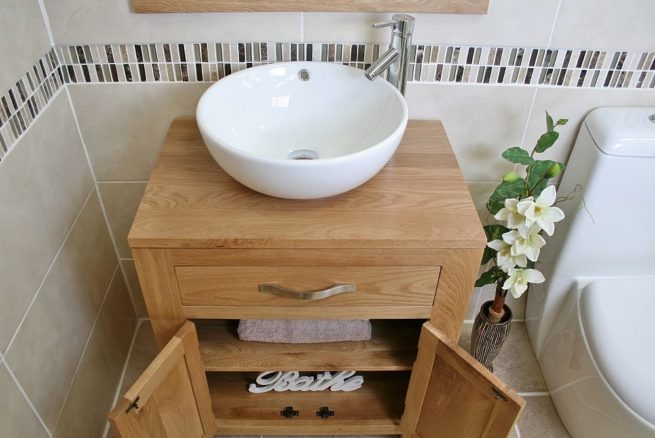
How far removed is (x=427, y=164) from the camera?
1.16 meters

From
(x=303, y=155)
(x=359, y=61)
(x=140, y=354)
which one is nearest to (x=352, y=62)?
(x=359, y=61)

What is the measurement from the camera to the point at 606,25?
1.18m

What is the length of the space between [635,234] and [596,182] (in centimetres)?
21

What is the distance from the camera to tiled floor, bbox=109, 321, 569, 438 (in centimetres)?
149

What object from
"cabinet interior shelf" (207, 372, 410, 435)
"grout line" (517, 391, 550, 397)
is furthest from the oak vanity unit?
"grout line" (517, 391, 550, 397)

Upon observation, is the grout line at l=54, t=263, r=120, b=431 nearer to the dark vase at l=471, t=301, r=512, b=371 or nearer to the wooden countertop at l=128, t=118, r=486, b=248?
the wooden countertop at l=128, t=118, r=486, b=248

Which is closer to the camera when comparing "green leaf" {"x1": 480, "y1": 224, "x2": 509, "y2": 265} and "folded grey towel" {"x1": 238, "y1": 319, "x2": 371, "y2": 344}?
"folded grey towel" {"x1": 238, "y1": 319, "x2": 371, "y2": 344}

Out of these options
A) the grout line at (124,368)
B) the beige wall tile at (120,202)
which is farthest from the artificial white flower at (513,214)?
the grout line at (124,368)

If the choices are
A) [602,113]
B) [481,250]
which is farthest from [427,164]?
[602,113]

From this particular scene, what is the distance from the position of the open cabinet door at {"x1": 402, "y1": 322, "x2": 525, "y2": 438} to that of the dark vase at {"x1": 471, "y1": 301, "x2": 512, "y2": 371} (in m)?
0.30

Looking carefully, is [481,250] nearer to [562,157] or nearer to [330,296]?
[330,296]

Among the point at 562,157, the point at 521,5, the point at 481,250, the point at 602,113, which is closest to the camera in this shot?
the point at 481,250

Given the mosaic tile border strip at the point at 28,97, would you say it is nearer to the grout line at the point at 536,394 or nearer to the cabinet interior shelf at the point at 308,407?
the cabinet interior shelf at the point at 308,407

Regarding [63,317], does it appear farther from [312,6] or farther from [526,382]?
[526,382]
